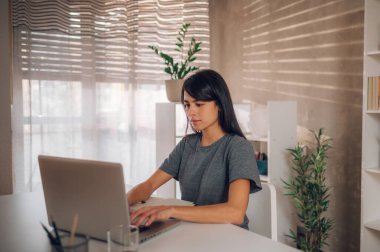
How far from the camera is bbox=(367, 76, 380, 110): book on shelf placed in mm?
2266

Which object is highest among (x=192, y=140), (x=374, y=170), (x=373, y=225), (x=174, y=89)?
(x=174, y=89)

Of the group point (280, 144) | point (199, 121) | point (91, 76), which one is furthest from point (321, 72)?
point (91, 76)

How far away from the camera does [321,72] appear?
2.90 m

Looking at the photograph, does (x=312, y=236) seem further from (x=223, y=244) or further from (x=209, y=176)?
(x=223, y=244)

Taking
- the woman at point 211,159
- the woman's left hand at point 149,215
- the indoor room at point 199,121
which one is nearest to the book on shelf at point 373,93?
the indoor room at point 199,121

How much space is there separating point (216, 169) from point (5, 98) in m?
2.10

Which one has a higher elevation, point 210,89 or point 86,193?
point 210,89

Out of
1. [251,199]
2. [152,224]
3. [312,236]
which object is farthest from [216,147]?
[312,236]

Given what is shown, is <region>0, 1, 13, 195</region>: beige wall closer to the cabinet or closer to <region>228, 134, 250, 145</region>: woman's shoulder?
the cabinet

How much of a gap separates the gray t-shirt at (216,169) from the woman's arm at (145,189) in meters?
0.08

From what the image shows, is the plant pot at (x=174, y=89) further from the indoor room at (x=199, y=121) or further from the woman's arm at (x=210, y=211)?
the woman's arm at (x=210, y=211)

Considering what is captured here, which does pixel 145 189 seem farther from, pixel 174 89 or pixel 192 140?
pixel 174 89

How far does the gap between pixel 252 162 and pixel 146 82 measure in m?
2.40

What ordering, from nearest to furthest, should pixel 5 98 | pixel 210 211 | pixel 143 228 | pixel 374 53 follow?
1. pixel 143 228
2. pixel 210 211
3. pixel 374 53
4. pixel 5 98
